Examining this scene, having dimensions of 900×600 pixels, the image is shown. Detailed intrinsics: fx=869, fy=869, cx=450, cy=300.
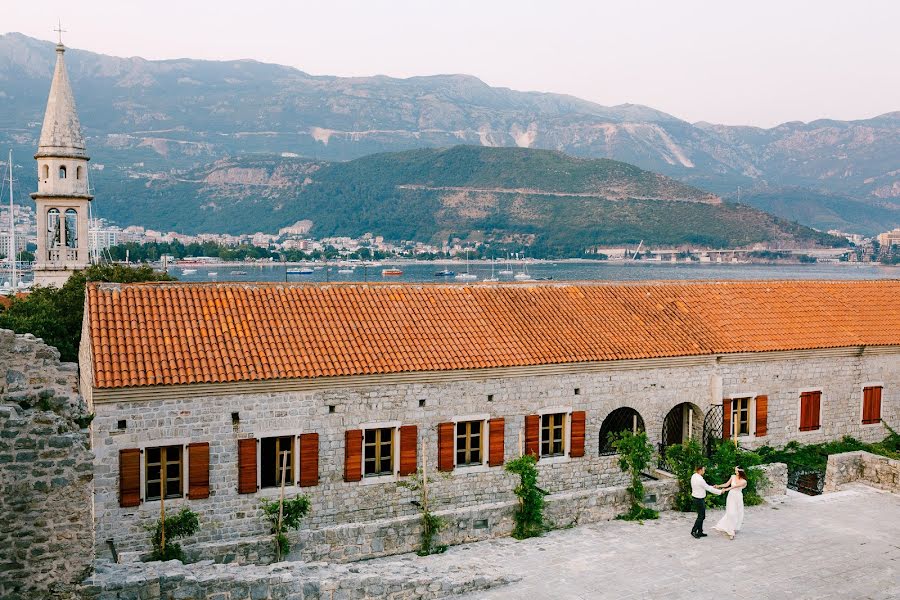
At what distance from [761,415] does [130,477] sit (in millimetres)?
17157

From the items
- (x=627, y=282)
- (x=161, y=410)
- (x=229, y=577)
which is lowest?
(x=229, y=577)

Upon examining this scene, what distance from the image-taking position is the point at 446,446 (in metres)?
20.7

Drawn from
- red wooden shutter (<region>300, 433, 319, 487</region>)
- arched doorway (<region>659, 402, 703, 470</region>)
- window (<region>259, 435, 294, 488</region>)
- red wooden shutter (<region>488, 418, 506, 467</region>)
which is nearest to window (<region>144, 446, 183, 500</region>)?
window (<region>259, 435, 294, 488</region>)

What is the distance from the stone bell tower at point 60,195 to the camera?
148 feet

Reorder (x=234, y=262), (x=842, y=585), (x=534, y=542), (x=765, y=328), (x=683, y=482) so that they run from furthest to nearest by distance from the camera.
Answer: (x=234, y=262)
(x=765, y=328)
(x=683, y=482)
(x=534, y=542)
(x=842, y=585)

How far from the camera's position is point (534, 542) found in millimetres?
17031

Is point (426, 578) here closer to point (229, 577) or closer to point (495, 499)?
point (229, 577)

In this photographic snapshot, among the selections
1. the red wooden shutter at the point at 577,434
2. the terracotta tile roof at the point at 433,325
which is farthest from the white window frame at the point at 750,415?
the red wooden shutter at the point at 577,434

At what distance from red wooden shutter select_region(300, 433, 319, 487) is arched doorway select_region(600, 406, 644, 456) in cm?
801

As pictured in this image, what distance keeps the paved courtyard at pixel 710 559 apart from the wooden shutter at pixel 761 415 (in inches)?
222

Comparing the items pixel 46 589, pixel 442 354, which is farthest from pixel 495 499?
pixel 46 589

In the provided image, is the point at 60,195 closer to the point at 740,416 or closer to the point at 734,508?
the point at 740,416

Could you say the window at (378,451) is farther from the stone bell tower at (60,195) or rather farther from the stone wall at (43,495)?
the stone bell tower at (60,195)

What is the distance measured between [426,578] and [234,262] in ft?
553
